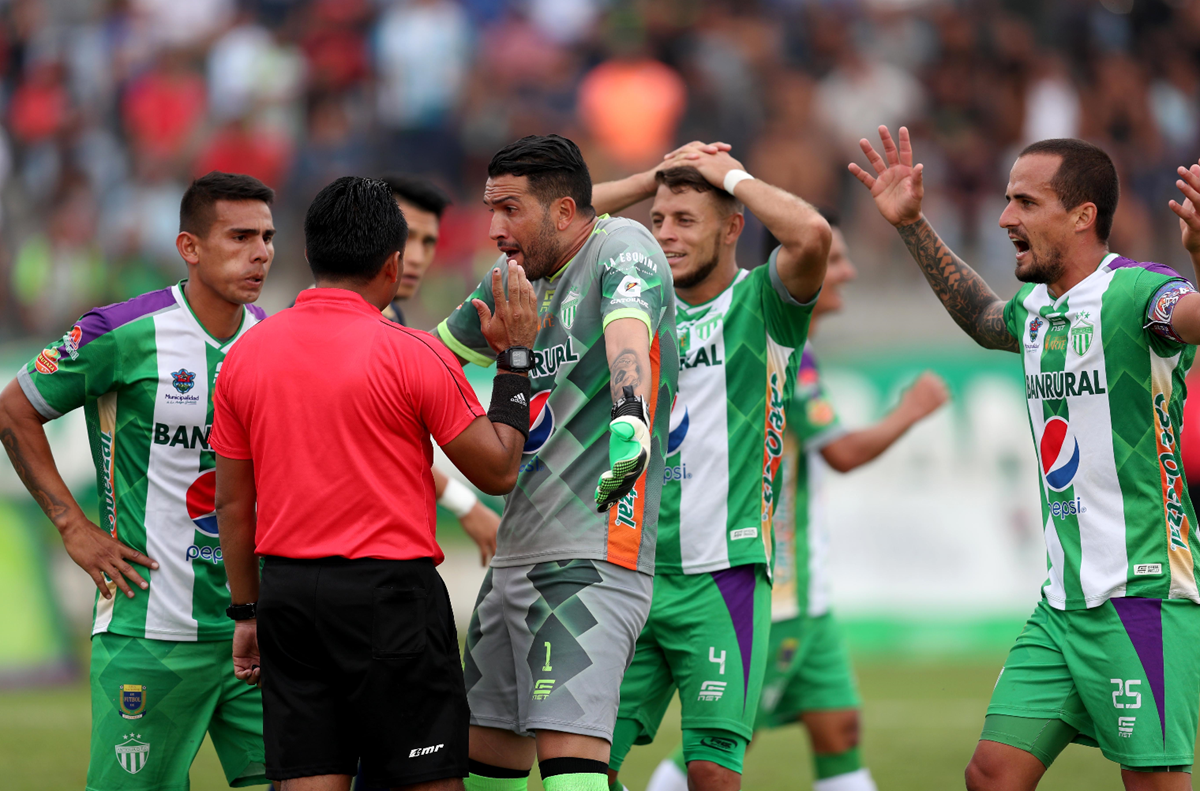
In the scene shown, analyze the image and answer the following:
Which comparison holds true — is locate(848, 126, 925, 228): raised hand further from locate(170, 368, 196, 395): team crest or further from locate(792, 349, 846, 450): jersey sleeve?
locate(170, 368, 196, 395): team crest

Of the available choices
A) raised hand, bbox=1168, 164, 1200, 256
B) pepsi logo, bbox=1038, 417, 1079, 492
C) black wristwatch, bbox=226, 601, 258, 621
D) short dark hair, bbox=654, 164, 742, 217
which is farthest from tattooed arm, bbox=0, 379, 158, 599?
raised hand, bbox=1168, 164, 1200, 256

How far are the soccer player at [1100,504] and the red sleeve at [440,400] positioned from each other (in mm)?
2300

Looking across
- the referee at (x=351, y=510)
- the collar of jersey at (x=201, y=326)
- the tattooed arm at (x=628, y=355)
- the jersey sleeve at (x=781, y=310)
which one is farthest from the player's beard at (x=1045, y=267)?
the collar of jersey at (x=201, y=326)

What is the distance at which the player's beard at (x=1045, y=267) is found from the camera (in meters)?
5.18

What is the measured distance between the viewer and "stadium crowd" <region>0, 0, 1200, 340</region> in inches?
592

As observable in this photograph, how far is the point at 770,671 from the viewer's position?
6.85 metres

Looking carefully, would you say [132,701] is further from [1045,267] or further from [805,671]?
[1045,267]

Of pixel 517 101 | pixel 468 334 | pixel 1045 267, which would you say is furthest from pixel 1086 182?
pixel 517 101

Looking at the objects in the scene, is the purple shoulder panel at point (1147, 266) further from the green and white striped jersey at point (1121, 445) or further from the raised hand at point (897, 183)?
the raised hand at point (897, 183)

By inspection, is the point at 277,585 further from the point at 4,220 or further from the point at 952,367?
the point at 4,220

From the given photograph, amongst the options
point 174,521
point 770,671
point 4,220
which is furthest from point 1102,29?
point 174,521

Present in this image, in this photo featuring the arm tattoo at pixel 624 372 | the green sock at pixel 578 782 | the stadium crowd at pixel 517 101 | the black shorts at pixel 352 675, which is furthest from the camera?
the stadium crowd at pixel 517 101

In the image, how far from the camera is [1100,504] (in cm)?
499

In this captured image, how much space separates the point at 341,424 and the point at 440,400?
33 centimetres
